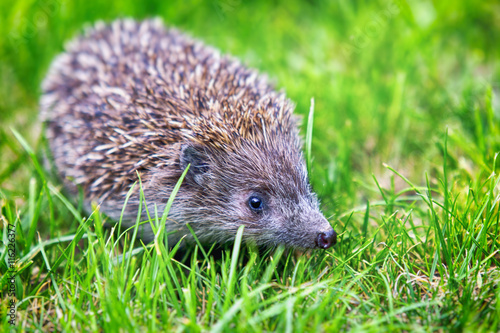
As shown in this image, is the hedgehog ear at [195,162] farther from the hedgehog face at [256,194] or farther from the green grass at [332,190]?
the green grass at [332,190]

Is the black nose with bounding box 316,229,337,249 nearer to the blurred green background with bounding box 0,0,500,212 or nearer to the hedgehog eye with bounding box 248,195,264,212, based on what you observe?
the hedgehog eye with bounding box 248,195,264,212

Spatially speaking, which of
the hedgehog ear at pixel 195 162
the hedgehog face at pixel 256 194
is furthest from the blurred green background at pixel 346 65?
the hedgehog ear at pixel 195 162

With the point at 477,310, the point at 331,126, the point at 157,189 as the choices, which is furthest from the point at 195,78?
the point at 477,310

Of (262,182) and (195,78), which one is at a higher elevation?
(195,78)

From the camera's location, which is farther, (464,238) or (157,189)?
(157,189)

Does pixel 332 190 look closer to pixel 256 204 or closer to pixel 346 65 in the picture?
pixel 256 204

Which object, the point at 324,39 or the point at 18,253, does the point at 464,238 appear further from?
the point at 324,39

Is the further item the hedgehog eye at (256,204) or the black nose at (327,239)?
the hedgehog eye at (256,204)
